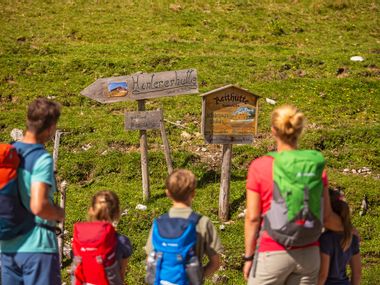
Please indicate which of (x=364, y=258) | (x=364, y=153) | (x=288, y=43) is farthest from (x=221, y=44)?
(x=364, y=258)

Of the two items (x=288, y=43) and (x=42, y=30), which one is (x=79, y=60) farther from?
(x=288, y=43)

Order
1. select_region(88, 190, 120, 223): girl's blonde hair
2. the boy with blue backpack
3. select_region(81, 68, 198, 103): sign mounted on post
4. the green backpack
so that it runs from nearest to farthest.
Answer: the green backpack → the boy with blue backpack → select_region(88, 190, 120, 223): girl's blonde hair → select_region(81, 68, 198, 103): sign mounted on post

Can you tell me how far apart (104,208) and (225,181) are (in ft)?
16.1

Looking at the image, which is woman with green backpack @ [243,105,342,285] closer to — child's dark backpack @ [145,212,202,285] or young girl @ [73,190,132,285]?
child's dark backpack @ [145,212,202,285]

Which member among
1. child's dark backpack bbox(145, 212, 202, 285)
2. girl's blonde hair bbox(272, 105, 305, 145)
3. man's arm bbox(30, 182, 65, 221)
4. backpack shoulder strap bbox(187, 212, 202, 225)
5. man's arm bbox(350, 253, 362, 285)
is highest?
girl's blonde hair bbox(272, 105, 305, 145)

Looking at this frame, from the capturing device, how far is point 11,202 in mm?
4691

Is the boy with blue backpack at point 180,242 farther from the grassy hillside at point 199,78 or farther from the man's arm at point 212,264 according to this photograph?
the grassy hillside at point 199,78

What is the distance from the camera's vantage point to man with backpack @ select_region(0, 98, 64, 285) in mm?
4672

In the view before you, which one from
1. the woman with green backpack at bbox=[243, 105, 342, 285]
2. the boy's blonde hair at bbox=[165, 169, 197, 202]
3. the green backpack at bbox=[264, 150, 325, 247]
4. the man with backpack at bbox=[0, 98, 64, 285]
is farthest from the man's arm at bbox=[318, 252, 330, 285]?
the man with backpack at bbox=[0, 98, 64, 285]

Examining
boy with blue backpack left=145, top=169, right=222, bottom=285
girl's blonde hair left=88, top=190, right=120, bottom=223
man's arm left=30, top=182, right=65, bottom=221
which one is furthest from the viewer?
girl's blonde hair left=88, top=190, right=120, bottom=223

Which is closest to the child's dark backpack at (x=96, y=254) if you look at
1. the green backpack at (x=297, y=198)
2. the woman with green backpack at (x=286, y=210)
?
the woman with green backpack at (x=286, y=210)

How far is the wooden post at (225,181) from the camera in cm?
970

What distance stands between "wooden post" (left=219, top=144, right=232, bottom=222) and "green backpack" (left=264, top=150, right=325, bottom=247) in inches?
204

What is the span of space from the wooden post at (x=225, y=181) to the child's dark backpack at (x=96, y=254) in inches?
192
